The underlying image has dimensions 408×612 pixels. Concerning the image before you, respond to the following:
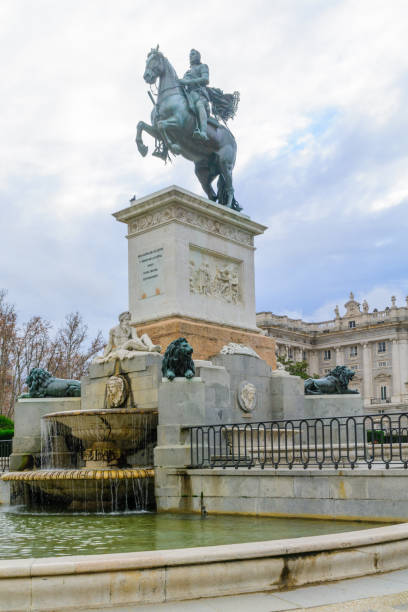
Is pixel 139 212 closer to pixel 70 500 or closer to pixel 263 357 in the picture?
pixel 263 357

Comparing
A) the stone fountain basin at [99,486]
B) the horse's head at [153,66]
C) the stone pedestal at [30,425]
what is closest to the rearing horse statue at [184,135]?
the horse's head at [153,66]

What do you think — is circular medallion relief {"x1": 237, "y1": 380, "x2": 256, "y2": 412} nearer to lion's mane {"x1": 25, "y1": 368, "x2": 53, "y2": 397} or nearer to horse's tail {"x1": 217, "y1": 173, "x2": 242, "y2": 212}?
lion's mane {"x1": 25, "y1": 368, "x2": 53, "y2": 397}

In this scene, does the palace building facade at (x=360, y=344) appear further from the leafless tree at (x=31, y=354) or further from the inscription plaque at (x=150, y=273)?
the inscription plaque at (x=150, y=273)

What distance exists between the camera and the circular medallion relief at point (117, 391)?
14.1 meters

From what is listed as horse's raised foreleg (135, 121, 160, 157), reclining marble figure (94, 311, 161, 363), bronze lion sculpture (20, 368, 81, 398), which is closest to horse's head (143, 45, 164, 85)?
horse's raised foreleg (135, 121, 160, 157)

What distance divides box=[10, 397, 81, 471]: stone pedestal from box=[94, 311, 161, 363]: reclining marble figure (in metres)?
1.50

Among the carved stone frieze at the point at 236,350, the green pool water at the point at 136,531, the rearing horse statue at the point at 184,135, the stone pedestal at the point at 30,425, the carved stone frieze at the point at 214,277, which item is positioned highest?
the rearing horse statue at the point at 184,135

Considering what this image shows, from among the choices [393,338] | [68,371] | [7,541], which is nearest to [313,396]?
[7,541]

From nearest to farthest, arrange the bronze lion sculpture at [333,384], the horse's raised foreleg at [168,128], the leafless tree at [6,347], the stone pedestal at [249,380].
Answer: the stone pedestal at [249,380]
the horse's raised foreleg at [168,128]
the bronze lion sculpture at [333,384]
the leafless tree at [6,347]

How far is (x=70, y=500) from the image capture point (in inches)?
477

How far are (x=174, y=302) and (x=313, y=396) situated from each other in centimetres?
434

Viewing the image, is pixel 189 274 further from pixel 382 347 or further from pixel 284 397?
pixel 382 347

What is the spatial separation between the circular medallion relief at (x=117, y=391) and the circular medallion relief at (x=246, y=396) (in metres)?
2.49

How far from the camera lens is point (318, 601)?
4.99 metres
